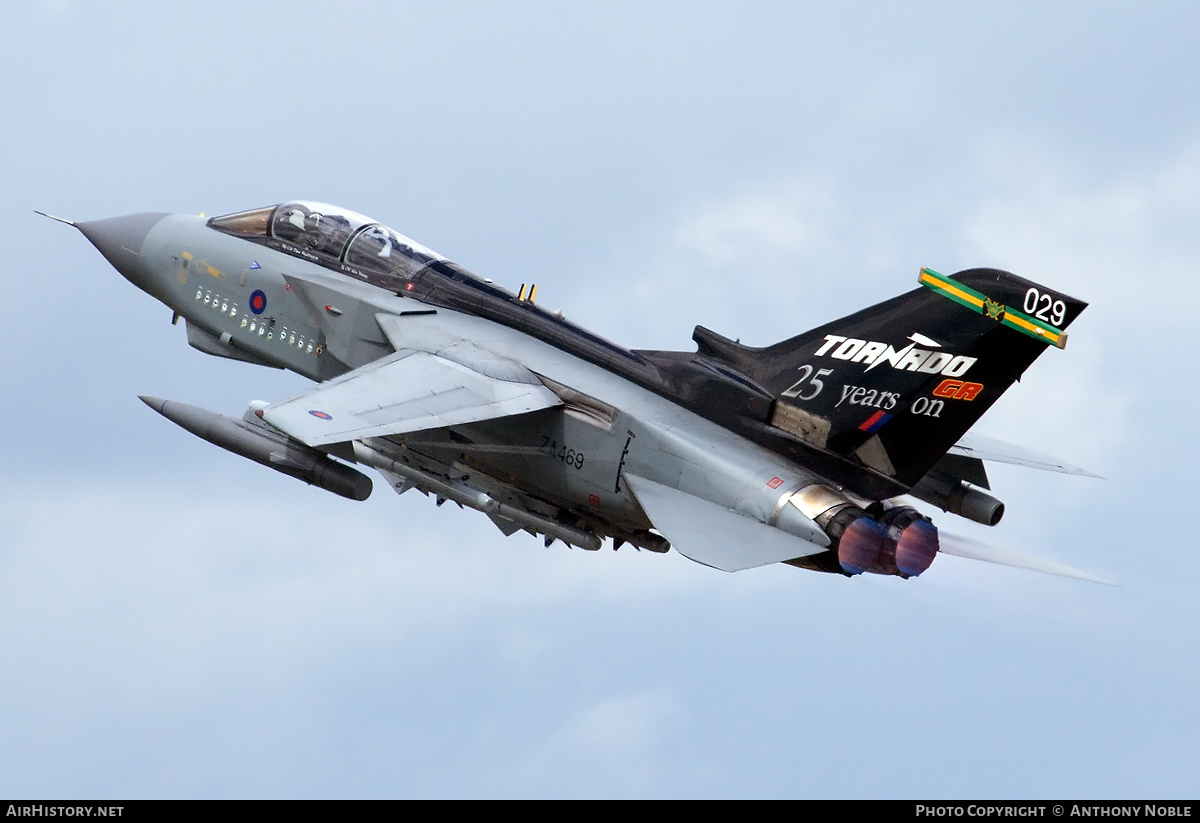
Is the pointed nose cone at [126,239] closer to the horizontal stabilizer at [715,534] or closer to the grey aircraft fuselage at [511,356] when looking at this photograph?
the grey aircraft fuselage at [511,356]

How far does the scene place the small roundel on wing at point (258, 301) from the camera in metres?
21.9

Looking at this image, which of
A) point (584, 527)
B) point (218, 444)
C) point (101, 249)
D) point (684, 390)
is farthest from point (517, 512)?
point (101, 249)

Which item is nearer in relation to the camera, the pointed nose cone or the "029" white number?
the "029" white number

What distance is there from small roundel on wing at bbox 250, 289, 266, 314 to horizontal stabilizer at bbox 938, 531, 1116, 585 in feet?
28.0

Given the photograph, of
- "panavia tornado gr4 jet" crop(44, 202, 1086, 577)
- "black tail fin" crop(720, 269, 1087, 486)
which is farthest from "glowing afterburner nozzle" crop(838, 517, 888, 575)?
"black tail fin" crop(720, 269, 1087, 486)

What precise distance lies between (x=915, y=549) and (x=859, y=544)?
65cm

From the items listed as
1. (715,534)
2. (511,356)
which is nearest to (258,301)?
(511,356)

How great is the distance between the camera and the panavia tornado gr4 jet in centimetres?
1772

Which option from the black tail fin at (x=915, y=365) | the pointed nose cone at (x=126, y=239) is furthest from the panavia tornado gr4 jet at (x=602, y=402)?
the pointed nose cone at (x=126, y=239)

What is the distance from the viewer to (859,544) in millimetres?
17578

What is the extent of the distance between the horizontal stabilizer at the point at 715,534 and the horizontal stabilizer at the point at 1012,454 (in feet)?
14.1

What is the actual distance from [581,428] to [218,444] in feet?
15.1

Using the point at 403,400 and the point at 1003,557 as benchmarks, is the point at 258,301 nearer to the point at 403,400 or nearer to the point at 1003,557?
the point at 403,400

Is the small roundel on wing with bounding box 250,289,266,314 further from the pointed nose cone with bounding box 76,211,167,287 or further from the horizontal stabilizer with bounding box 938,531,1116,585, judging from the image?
the horizontal stabilizer with bounding box 938,531,1116,585
